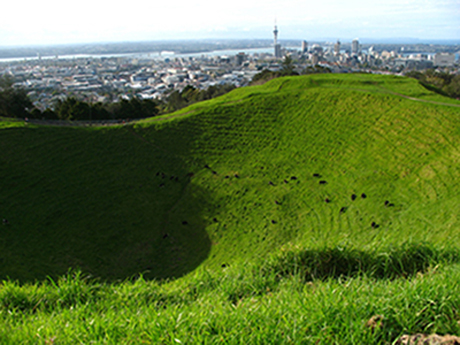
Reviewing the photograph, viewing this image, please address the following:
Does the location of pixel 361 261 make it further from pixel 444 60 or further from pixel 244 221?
pixel 444 60

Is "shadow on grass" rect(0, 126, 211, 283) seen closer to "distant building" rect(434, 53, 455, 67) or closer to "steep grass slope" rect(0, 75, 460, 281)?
"steep grass slope" rect(0, 75, 460, 281)

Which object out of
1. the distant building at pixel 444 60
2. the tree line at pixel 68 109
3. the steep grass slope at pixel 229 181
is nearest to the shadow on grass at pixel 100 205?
the steep grass slope at pixel 229 181

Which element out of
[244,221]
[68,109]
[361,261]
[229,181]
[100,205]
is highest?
[68,109]

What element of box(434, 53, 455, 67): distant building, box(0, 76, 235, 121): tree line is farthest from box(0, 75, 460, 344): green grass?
box(434, 53, 455, 67): distant building

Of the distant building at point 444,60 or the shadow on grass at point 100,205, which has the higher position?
the distant building at point 444,60

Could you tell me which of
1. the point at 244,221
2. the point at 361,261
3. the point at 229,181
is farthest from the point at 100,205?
the point at 361,261

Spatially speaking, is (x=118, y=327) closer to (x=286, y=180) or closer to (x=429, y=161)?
(x=286, y=180)

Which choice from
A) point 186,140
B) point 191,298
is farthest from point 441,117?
point 191,298

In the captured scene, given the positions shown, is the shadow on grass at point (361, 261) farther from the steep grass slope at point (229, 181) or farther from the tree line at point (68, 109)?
the tree line at point (68, 109)
